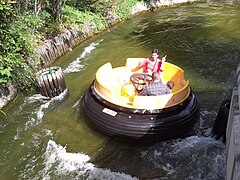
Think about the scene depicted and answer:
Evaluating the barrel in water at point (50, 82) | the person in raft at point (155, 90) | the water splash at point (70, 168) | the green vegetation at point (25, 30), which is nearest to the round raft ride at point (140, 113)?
the person in raft at point (155, 90)

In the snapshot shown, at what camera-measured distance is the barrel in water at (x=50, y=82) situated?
7.40 m

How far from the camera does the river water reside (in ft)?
18.3

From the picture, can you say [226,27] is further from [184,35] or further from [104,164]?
[104,164]

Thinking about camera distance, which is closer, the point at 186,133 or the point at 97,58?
the point at 186,133

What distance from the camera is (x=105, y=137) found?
247 inches

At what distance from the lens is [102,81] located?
6.52m

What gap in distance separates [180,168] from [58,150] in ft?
7.71

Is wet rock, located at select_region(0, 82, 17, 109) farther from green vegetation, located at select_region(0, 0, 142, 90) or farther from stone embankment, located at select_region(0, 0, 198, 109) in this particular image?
green vegetation, located at select_region(0, 0, 142, 90)

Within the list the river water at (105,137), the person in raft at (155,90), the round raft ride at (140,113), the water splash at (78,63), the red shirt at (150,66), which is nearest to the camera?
the river water at (105,137)

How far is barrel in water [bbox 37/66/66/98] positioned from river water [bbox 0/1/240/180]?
183 millimetres

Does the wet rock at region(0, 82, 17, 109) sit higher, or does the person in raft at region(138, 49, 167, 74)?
the person in raft at region(138, 49, 167, 74)

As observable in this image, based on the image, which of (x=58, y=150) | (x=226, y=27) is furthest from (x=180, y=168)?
(x=226, y=27)

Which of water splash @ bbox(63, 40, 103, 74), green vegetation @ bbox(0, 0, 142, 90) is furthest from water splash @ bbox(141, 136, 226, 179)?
water splash @ bbox(63, 40, 103, 74)

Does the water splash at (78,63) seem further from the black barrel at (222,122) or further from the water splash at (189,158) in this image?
the black barrel at (222,122)
